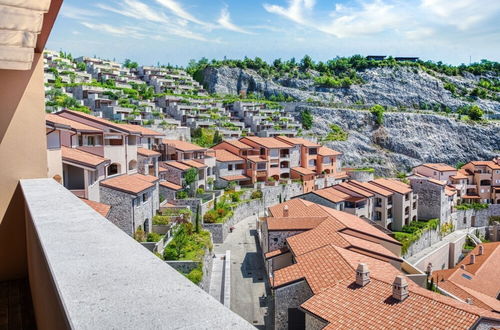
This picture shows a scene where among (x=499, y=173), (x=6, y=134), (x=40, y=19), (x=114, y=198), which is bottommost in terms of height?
(x=499, y=173)

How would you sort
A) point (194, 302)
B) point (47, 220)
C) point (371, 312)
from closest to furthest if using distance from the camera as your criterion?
point (194, 302) < point (47, 220) < point (371, 312)

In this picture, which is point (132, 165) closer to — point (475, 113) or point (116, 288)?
point (116, 288)

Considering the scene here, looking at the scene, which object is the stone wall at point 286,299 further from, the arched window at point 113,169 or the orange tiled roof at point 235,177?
the orange tiled roof at point 235,177

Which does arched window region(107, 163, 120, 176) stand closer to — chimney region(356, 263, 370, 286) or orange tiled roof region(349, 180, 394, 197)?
chimney region(356, 263, 370, 286)

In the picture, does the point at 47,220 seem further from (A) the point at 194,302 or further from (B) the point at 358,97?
(B) the point at 358,97

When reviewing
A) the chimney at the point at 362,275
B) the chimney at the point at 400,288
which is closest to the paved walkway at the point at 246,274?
the chimney at the point at 362,275

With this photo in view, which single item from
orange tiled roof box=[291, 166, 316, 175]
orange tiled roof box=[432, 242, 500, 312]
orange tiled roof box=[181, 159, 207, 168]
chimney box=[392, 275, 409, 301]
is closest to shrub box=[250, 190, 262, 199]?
orange tiled roof box=[181, 159, 207, 168]

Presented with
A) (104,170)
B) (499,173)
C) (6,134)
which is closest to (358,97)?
(499,173)

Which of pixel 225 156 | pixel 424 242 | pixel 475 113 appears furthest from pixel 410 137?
pixel 225 156
